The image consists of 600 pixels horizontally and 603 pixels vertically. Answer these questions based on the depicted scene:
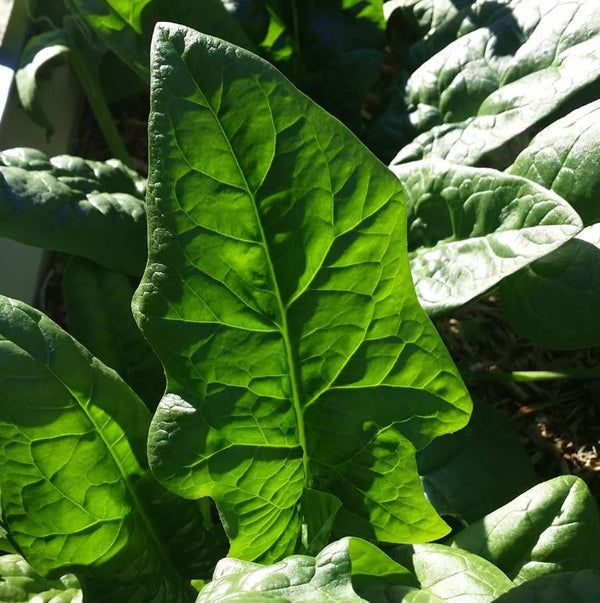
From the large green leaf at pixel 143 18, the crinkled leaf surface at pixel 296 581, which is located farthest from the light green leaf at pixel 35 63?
the crinkled leaf surface at pixel 296 581

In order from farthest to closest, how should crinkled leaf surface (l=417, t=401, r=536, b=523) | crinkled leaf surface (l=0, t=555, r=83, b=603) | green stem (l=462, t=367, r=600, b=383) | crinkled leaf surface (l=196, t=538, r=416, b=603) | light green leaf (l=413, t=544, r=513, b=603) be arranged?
green stem (l=462, t=367, r=600, b=383) < crinkled leaf surface (l=417, t=401, r=536, b=523) < crinkled leaf surface (l=0, t=555, r=83, b=603) < light green leaf (l=413, t=544, r=513, b=603) < crinkled leaf surface (l=196, t=538, r=416, b=603)

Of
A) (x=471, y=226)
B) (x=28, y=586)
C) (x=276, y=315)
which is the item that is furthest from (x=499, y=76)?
(x=28, y=586)

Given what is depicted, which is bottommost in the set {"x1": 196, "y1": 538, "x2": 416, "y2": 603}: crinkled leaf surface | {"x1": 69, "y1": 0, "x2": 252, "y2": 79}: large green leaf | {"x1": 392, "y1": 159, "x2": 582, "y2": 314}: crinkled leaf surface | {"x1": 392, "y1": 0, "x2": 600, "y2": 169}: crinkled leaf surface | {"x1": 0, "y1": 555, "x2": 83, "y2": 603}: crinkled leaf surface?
{"x1": 0, "y1": 555, "x2": 83, "y2": 603}: crinkled leaf surface

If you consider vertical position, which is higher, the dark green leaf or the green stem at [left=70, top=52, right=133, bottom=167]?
the green stem at [left=70, top=52, right=133, bottom=167]

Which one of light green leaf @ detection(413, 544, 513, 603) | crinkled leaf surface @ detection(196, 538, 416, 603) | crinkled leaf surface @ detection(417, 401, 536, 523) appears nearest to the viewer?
crinkled leaf surface @ detection(196, 538, 416, 603)

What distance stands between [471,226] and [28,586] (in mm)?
650

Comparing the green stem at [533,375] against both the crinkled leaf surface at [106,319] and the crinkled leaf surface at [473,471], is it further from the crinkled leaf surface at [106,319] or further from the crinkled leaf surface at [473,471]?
the crinkled leaf surface at [106,319]

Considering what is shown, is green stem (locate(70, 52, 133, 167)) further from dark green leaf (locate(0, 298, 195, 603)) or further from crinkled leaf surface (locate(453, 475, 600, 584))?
crinkled leaf surface (locate(453, 475, 600, 584))

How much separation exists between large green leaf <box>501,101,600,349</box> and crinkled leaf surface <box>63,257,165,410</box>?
1.62 ft

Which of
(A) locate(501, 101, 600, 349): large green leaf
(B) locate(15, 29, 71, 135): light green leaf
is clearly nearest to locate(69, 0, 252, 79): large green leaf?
(B) locate(15, 29, 71, 135): light green leaf

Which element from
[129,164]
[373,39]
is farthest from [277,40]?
[129,164]

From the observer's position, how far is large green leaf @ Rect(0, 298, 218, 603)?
2.74 ft

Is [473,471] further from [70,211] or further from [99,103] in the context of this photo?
[99,103]

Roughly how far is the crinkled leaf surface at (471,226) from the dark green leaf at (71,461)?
37 cm
